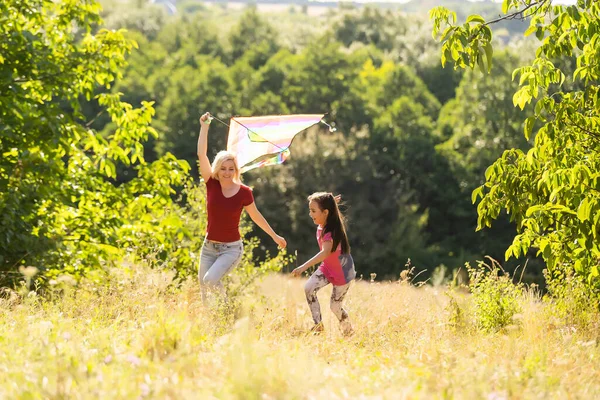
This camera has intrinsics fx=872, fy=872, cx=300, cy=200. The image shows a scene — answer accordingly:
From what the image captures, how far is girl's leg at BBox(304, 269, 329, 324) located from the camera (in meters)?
7.86

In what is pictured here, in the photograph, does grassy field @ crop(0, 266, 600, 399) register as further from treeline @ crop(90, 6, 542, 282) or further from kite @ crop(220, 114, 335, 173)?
treeline @ crop(90, 6, 542, 282)

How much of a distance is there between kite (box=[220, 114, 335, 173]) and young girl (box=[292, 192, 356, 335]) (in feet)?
2.63

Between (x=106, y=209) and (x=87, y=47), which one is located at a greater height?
(x=87, y=47)

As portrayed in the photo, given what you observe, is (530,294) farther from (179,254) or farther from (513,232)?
(513,232)

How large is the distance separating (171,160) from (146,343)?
8.58 metres

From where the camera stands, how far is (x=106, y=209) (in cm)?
1330

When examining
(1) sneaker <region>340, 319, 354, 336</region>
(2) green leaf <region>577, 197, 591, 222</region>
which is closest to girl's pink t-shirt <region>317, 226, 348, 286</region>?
(1) sneaker <region>340, 319, 354, 336</region>

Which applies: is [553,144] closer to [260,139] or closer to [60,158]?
[260,139]

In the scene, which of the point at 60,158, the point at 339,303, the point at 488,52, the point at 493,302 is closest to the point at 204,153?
the point at 339,303

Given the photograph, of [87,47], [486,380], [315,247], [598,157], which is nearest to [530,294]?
[598,157]

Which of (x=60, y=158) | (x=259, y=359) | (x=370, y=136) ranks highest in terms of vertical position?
(x=60, y=158)

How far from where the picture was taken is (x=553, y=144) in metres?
7.45

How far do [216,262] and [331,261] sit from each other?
109cm

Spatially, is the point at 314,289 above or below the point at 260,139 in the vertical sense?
below
